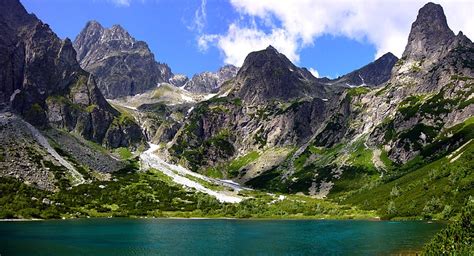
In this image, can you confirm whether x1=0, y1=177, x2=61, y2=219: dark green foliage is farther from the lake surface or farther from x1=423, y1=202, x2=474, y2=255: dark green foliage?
x1=423, y1=202, x2=474, y2=255: dark green foliage

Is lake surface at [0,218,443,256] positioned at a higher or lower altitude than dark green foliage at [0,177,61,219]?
lower

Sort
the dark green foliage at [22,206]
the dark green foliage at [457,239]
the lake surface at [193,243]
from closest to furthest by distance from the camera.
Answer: the dark green foliage at [457,239] → the lake surface at [193,243] → the dark green foliage at [22,206]

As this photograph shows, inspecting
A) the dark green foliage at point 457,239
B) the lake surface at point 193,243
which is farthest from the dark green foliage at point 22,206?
the dark green foliage at point 457,239

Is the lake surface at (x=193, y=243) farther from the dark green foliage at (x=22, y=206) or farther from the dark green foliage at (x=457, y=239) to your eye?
the dark green foliage at (x=22, y=206)

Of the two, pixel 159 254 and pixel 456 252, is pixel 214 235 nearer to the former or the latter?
pixel 159 254

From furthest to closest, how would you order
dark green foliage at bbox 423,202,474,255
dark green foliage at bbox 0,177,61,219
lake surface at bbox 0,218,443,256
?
dark green foliage at bbox 0,177,61,219
lake surface at bbox 0,218,443,256
dark green foliage at bbox 423,202,474,255

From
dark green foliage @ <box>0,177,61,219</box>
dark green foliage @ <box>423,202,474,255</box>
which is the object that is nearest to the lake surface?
dark green foliage @ <box>423,202,474,255</box>

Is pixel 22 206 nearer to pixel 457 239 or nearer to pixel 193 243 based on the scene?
pixel 193 243

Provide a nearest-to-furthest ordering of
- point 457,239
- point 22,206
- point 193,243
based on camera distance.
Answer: point 457,239, point 193,243, point 22,206

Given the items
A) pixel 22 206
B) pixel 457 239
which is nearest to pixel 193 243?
pixel 457 239

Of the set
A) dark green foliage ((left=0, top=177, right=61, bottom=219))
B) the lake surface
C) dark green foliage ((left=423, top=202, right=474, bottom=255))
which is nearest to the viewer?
dark green foliage ((left=423, top=202, right=474, bottom=255))

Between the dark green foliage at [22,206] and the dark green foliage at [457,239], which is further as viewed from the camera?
the dark green foliage at [22,206]

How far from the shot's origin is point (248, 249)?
9850cm

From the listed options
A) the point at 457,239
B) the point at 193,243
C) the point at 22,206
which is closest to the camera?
the point at 457,239
